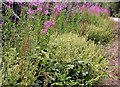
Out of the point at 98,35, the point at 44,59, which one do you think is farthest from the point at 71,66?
the point at 98,35

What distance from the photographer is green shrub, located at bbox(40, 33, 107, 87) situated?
3075 millimetres

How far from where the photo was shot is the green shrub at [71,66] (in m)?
3.08

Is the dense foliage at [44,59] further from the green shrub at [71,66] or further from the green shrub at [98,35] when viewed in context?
the green shrub at [98,35]

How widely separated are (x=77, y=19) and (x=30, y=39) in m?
2.60

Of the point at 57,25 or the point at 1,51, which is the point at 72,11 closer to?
the point at 57,25

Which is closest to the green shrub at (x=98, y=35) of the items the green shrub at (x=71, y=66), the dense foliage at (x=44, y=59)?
the dense foliage at (x=44, y=59)

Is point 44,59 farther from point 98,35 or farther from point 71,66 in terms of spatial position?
point 98,35

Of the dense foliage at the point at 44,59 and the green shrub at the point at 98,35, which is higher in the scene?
the dense foliage at the point at 44,59

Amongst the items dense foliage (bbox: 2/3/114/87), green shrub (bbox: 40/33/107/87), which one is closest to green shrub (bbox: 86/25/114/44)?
dense foliage (bbox: 2/3/114/87)

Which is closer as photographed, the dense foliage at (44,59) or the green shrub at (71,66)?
the dense foliage at (44,59)

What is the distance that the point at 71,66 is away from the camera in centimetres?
318

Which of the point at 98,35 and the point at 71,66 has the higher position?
the point at 71,66

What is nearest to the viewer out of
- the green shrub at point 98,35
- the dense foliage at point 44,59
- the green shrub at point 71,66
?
the dense foliage at point 44,59

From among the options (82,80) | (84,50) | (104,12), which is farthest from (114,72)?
(104,12)
